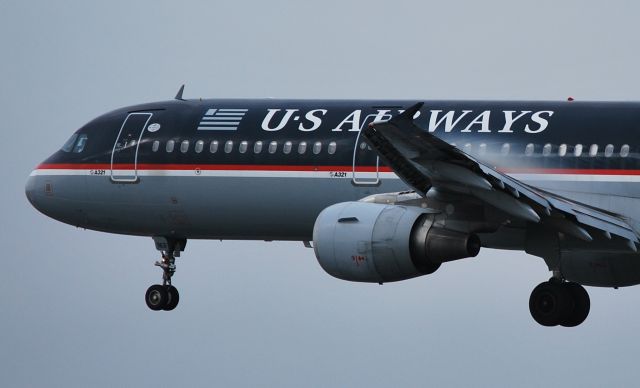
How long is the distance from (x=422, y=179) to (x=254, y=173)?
6916 millimetres

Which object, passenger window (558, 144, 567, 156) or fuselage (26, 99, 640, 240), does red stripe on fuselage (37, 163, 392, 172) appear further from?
passenger window (558, 144, 567, 156)

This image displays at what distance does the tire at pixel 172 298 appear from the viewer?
38.4m

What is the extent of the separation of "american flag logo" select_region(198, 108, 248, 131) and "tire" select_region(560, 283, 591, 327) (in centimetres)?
846

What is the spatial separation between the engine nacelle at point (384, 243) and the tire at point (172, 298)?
859cm

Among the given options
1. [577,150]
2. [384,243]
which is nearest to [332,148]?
[577,150]

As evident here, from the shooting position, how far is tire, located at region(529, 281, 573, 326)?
32.7 metres

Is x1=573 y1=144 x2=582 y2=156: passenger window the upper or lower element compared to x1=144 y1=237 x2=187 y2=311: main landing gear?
upper

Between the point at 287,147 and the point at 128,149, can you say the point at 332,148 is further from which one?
the point at 128,149

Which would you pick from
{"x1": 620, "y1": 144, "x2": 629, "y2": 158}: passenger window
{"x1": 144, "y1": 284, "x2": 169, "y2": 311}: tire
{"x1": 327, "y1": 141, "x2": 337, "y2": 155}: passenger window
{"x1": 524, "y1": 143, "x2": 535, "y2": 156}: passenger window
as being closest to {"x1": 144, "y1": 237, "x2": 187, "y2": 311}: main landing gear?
{"x1": 144, "y1": 284, "x2": 169, "y2": 311}: tire

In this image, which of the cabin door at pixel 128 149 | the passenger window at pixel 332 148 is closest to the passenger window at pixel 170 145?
the cabin door at pixel 128 149

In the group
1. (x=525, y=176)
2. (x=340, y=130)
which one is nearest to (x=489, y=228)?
(x=525, y=176)

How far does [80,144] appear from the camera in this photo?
127 feet

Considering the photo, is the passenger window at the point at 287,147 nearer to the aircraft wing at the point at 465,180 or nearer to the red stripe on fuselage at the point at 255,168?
the red stripe on fuselage at the point at 255,168

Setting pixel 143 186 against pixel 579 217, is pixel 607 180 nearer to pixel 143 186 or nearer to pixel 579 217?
pixel 579 217
